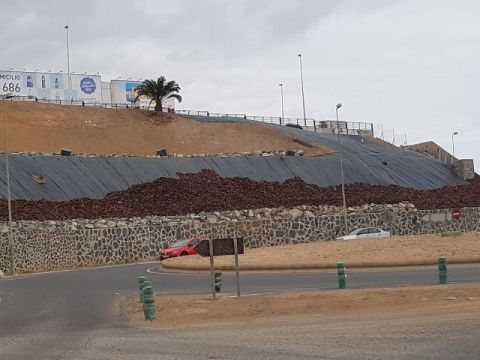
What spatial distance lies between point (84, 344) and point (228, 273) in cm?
2019

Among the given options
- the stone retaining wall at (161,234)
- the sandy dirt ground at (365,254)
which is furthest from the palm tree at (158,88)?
the sandy dirt ground at (365,254)

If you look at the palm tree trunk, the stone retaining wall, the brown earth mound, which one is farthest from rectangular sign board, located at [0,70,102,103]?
the stone retaining wall

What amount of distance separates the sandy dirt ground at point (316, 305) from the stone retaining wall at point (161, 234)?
2625cm

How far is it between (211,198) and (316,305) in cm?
4148

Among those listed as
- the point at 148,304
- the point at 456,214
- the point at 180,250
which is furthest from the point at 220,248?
the point at 456,214

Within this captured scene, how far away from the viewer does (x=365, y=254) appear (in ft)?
120

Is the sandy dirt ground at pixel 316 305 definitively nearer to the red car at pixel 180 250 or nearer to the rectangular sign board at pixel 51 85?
the red car at pixel 180 250

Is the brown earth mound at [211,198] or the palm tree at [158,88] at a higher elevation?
the palm tree at [158,88]

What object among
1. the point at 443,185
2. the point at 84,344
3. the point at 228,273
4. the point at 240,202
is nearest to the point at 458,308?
the point at 84,344

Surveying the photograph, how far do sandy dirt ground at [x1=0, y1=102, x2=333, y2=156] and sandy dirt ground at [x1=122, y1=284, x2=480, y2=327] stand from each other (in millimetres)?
52577

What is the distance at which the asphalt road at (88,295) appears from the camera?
15905 mm

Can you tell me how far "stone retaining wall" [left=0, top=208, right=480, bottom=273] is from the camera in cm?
4794

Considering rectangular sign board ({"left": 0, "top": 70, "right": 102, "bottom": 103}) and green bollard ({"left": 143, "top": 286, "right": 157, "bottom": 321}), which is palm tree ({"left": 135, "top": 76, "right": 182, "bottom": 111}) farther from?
green bollard ({"left": 143, "top": 286, "right": 157, "bottom": 321})

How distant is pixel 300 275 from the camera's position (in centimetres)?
3094
